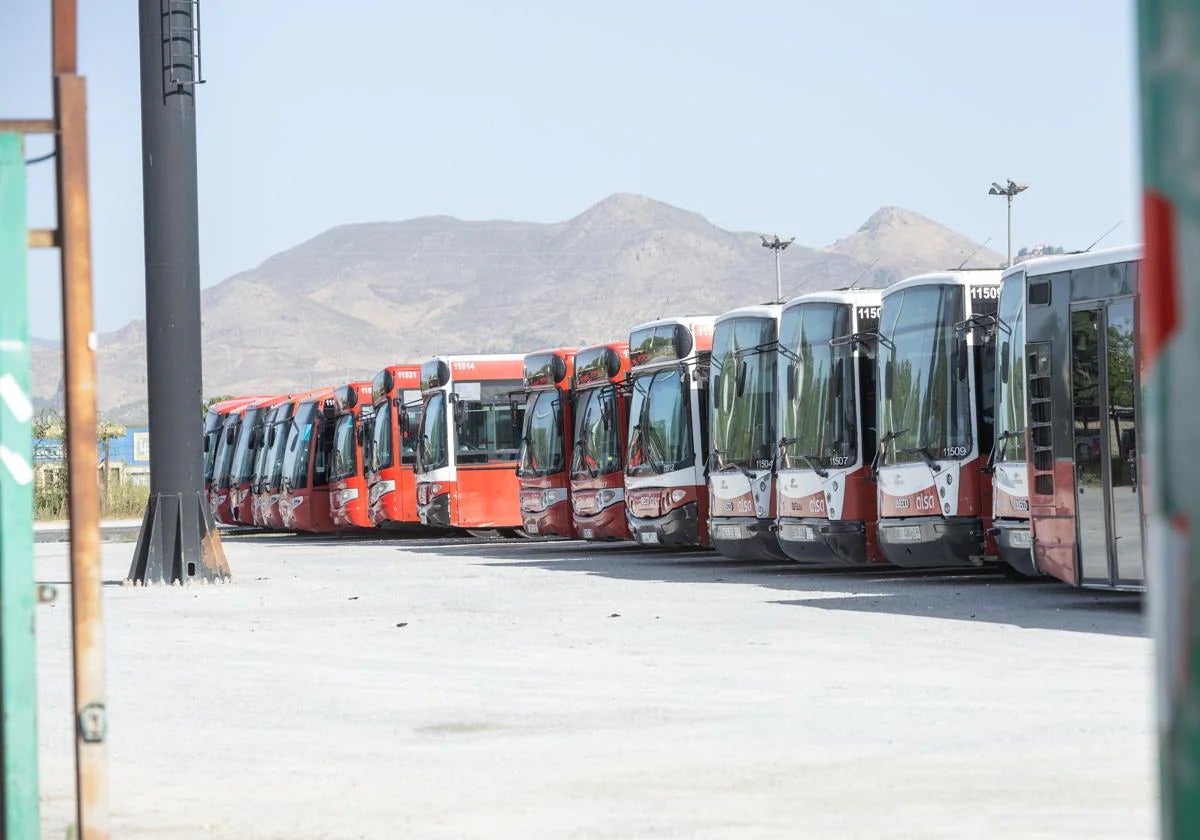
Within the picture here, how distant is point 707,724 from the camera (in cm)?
995

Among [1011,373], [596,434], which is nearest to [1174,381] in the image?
[1011,373]

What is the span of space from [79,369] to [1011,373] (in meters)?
12.9

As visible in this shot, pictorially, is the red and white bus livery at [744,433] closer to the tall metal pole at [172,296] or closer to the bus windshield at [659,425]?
the bus windshield at [659,425]

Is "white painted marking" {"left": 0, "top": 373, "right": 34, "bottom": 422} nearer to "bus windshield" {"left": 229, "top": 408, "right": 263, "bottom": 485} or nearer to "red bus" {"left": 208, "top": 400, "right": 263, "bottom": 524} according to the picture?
"bus windshield" {"left": 229, "top": 408, "right": 263, "bottom": 485}

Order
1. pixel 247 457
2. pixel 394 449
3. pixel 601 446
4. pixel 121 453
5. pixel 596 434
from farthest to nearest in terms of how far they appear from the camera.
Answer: pixel 121 453, pixel 247 457, pixel 394 449, pixel 596 434, pixel 601 446

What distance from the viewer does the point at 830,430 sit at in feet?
68.1

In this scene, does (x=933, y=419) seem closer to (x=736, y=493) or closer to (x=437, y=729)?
(x=736, y=493)

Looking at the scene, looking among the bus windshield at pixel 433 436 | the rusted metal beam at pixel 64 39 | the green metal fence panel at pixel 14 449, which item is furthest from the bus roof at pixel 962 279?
the bus windshield at pixel 433 436

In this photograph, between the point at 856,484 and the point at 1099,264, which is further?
the point at 856,484

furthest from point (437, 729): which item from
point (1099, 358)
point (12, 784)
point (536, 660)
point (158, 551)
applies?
point (158, 551)

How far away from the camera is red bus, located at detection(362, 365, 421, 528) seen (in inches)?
1406

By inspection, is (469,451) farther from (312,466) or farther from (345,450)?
(312,466)

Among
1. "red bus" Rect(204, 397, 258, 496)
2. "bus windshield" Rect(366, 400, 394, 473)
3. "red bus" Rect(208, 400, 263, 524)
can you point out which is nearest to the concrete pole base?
"bus windshield" Rect(366, 400, 394, 473)

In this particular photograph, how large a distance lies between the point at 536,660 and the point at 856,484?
25.4ft
